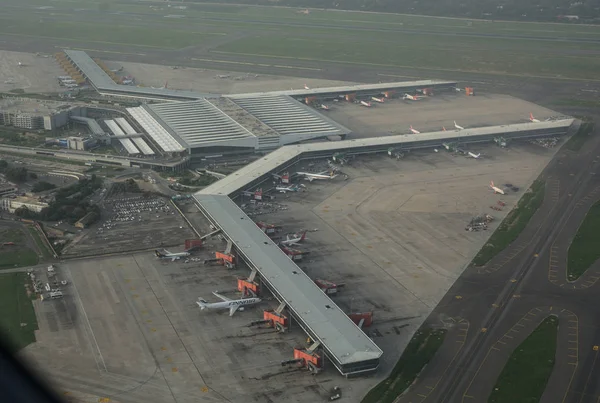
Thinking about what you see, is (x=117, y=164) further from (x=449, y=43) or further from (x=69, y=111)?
(x=449, y=43)

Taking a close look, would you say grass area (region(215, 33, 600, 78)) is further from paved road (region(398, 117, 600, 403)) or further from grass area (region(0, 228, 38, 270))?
grass area (region(0, 228, 38, 270))

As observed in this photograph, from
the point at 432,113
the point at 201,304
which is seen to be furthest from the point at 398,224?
the point at 432,113

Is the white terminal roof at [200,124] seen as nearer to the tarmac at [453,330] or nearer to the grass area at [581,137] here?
the tarmac at [453,330]

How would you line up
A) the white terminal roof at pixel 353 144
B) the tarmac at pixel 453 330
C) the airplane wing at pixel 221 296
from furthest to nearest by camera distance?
the white terminal roof at pixel 353 144
the airplane wing at pixel 221 296
the tarmac at pixel 453 330

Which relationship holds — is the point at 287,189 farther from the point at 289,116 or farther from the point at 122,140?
the point at 289,116

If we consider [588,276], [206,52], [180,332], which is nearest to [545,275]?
[588,276]

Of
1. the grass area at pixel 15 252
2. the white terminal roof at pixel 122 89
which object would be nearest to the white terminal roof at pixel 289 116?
the white terminal roof at pixel 122 89

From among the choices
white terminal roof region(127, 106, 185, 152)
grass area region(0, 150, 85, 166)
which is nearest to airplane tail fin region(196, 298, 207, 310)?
white terminal roof region(127, 106, 185, 152)
